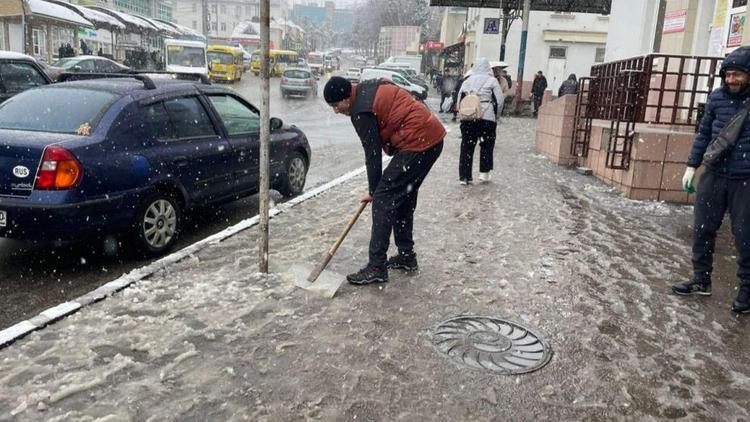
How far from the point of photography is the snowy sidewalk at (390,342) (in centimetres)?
288

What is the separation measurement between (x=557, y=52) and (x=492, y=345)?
31815 millimetres

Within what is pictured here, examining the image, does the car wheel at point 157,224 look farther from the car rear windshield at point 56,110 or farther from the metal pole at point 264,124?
the metal pole at point 264,124

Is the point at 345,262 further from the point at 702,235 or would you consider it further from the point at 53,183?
the point at 702,235

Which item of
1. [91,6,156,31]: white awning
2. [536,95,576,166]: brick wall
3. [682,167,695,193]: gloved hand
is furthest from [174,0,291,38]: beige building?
[682,167,695,193]: gloved hand

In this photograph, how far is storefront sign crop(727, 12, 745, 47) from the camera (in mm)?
9453

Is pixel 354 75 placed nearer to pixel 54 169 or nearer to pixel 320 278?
pixel 54 169

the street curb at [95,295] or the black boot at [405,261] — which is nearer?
the street curb at [95,295]

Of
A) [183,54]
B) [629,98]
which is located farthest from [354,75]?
[629,98]

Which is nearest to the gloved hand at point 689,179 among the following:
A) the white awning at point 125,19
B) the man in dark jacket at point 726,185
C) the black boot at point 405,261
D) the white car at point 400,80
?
the man in dark jacket at point 726,185

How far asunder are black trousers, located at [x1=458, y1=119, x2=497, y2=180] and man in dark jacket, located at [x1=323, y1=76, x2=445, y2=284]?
12.7 ft

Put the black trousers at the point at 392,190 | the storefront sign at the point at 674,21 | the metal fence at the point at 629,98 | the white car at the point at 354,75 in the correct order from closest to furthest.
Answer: the black trousers at the point at 392,190 → the metal fence at the point at 629,98 → the storefront sign at the point at 674,21 → the white car at the point at 354,75

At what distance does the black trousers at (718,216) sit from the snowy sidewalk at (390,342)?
312 millimetres

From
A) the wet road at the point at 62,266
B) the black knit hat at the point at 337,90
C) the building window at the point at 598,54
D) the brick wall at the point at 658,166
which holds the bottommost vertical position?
the wet road at the point at 62,266

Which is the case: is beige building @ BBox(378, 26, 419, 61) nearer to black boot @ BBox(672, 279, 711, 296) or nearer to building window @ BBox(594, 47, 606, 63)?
building window @ BBox(594, 47, 606, 63)
